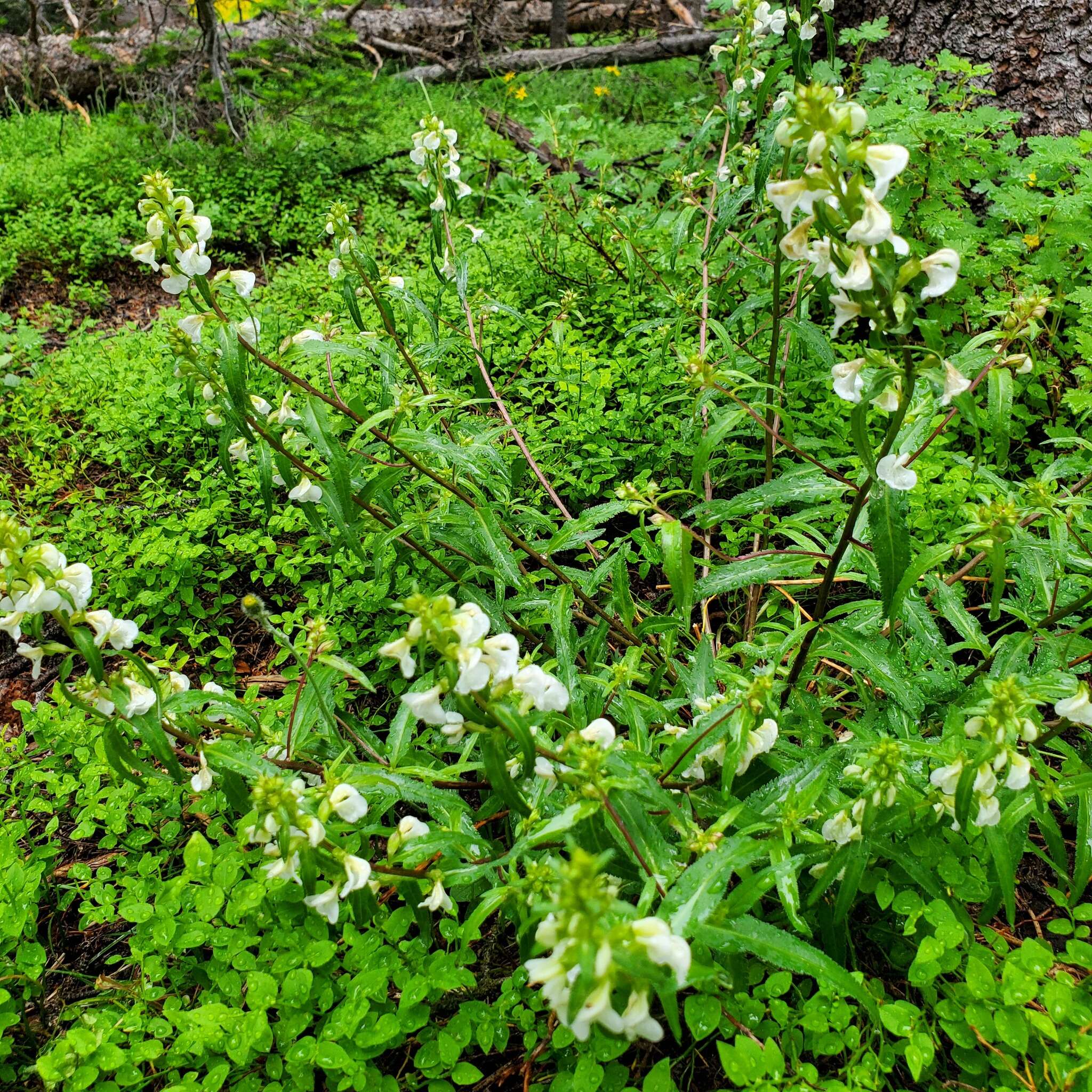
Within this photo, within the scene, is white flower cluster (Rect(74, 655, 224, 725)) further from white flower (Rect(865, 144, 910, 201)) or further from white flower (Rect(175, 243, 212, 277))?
white flower (Rect(865, 144, 910, 201))

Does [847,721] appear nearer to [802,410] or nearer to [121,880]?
[802,410]

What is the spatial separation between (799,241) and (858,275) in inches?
6.7

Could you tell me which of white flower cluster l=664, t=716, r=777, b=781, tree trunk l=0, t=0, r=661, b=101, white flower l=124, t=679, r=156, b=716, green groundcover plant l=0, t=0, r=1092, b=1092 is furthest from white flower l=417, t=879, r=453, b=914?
tree trunk l=0, t=0, r=661, b=101

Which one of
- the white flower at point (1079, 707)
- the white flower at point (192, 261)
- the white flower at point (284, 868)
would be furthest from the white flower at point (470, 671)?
the white flower at point (192, 261)

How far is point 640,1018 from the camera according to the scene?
3.20ft

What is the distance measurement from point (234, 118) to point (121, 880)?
6.02m

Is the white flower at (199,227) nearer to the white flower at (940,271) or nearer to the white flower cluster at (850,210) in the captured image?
the white flower cluster at (850,210)

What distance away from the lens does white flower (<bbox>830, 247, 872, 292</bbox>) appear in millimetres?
1180

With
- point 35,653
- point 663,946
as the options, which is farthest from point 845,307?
point 35,653

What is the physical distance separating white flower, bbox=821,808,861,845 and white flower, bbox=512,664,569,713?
58 centimetres

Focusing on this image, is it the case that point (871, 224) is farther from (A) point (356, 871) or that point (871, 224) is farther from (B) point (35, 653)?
(B) point (35, 653)

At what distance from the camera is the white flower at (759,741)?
58.1 inches

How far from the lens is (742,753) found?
1.46 m

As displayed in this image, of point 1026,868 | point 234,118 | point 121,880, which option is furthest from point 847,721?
point 234,118
